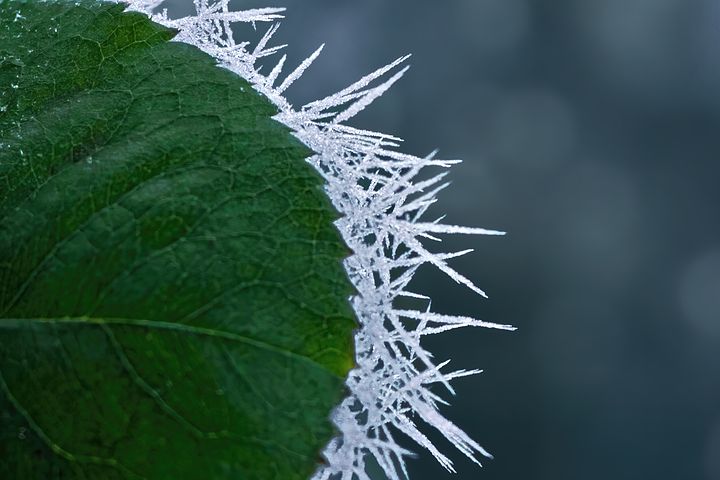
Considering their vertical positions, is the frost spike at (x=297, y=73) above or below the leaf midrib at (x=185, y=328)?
above

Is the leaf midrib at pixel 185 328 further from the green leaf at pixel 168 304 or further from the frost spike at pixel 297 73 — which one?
the frost spike at pixel 297 73

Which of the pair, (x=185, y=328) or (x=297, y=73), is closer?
(x=185, y=328)

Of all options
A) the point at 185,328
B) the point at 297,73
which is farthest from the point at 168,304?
the point at 297,73

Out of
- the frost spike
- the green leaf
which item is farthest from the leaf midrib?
the frost spike

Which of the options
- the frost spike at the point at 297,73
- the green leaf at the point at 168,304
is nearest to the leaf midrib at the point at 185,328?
the green leaf at the point at 168,304

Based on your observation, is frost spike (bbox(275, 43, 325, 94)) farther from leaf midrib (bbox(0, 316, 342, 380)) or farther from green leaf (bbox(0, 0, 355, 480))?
leaf midrib (bbox(0, 316, 342, 380))

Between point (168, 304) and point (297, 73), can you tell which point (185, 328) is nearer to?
point (168, 304)

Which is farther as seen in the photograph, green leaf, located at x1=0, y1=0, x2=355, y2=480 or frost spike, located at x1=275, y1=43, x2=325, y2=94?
frost spike, located at x1=275, y1=43, x2=325, y2=94

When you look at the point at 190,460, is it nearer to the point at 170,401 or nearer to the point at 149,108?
the point at 170,401

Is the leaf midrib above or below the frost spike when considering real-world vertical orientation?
below
